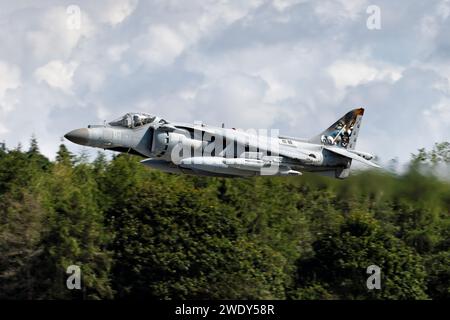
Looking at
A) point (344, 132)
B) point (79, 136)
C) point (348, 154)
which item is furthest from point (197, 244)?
point (79, 136)

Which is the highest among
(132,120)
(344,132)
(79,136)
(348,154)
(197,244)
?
(344,132)

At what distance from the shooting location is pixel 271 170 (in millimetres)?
35531

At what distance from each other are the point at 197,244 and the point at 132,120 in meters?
15.6

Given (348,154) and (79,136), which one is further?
(348,154)

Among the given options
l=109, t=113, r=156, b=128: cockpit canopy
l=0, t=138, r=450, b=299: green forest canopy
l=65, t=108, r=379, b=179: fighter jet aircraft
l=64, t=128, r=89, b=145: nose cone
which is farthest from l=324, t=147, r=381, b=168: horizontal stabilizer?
l=64, t=128, r=89, b=145: nose cone

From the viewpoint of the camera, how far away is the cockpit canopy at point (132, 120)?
34750mm

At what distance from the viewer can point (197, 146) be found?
3506 cm

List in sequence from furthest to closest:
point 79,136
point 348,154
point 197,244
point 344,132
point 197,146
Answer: point 197,244 < point 344,132 < point 348,154 < point 197,146 < point 79,136

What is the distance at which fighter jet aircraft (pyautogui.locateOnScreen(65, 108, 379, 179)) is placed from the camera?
112 feet

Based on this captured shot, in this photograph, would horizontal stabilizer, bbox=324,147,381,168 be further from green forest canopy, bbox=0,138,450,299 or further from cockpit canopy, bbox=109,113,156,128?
cockpit canopy, bbox=109,113,156,128

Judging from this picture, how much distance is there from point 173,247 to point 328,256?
7136 mm

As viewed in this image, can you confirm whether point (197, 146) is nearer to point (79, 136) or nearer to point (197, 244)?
point (79, 136)

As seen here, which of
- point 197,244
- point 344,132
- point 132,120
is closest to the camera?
point 132,120
